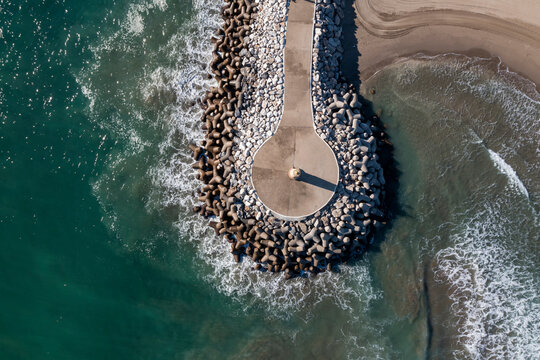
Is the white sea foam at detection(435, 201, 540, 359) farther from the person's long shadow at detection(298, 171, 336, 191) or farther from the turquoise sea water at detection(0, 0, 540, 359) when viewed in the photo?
the person's long shadow at detection(298, 171, 336, 191)

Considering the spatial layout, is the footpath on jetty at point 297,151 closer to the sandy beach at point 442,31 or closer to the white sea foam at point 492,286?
the sandy beach at point 442,31

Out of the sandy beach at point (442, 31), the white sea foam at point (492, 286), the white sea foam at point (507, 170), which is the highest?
the sandy beach at point (442, 31)

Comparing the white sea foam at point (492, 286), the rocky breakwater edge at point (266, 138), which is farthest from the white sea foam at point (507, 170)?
the rocky breakwater edge at point (266, 138)

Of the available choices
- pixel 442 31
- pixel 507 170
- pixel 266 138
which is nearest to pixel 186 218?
pixel 266 138

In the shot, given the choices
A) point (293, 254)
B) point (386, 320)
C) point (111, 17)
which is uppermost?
point (111, 17)

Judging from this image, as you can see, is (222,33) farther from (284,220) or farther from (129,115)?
(284,220)

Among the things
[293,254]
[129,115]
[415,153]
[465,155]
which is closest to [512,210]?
[465,155]

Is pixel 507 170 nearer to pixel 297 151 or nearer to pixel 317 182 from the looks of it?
pixel 317 182
